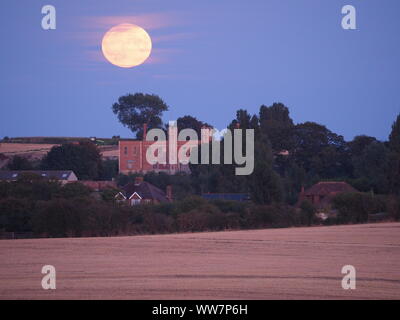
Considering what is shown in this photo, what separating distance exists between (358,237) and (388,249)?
11.6 feet

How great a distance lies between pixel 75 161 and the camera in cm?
6812

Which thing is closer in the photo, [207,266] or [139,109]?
[207,266]

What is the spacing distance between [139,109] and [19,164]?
2910 centimetres

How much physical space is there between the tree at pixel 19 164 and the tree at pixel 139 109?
84.2 feet

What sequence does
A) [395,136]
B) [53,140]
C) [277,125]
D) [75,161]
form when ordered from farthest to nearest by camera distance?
[53,140]
[277,125]
[75,161]
[395,136]

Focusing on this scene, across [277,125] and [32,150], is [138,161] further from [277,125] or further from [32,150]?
[277,125]

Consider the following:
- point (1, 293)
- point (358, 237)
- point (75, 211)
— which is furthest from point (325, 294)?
point (75, 211)

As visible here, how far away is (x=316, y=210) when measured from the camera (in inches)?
1567

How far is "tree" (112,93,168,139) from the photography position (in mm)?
93812

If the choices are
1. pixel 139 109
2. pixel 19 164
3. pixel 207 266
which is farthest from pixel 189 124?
pixel 207 266

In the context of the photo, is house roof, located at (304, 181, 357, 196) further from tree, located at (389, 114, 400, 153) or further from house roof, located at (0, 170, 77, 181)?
house roof, located at (0, 170, 77, 181)

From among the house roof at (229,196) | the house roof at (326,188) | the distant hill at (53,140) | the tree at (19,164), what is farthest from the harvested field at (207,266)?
the distant hill at (53,140)
